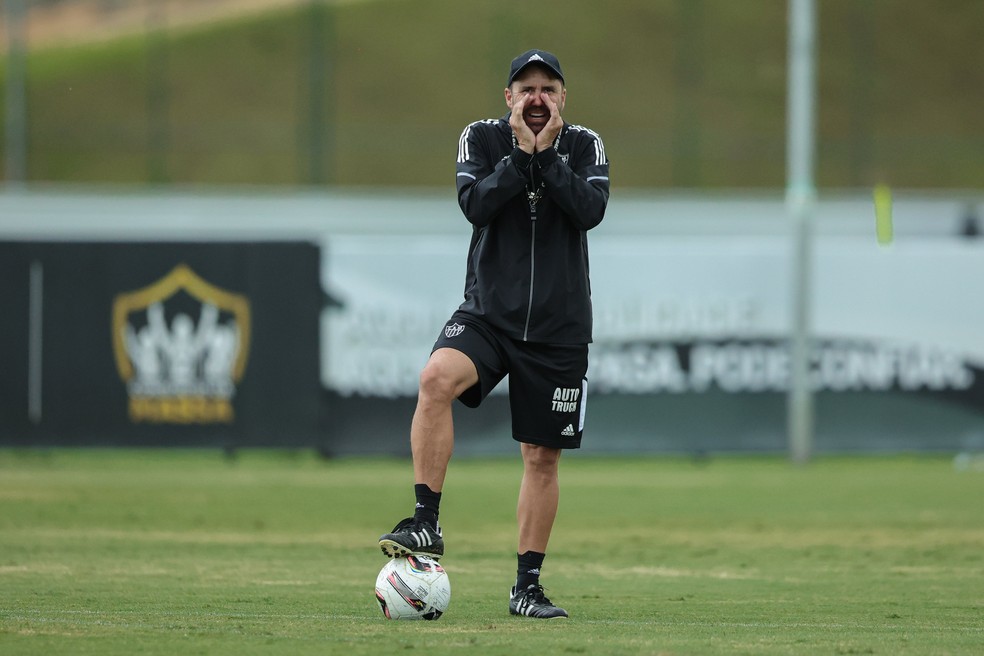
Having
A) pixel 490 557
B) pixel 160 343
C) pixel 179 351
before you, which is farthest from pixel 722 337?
pixel 490 557

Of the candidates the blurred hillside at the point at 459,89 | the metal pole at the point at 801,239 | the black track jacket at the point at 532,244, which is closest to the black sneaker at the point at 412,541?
the black track jacket at the point at 532,244

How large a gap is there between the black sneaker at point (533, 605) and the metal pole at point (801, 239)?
9.55 meters

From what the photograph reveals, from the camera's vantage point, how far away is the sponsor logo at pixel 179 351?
14922mm

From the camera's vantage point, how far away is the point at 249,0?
26.5 metres

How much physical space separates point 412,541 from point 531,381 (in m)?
0.87

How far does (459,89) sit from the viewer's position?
25750 mm

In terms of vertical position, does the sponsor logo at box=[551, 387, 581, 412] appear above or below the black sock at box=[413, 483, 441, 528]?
above

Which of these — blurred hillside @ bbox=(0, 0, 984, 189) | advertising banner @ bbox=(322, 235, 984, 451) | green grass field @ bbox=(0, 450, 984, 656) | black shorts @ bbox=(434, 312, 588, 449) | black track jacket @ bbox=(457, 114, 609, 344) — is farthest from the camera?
blurred hillside @ bbox=(0, 0, 984, 189)

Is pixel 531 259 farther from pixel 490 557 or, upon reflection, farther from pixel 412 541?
pixel 490 557

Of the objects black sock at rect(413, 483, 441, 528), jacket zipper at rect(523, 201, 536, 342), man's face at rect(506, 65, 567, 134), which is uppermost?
man's face at rect(506, 65, 567, 134)

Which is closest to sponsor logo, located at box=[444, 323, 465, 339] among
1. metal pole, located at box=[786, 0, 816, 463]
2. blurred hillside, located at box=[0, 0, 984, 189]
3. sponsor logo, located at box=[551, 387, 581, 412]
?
sponsor logo, located at box=[551, 387, 581, 412]

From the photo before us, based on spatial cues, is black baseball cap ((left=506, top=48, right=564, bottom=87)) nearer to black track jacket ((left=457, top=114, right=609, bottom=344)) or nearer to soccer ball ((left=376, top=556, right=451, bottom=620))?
black track jacket ((left=457, top=114, right=609, bottom=344))

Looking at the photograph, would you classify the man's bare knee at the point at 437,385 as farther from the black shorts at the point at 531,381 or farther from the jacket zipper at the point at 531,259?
the jacket zipper at the point at 531,259

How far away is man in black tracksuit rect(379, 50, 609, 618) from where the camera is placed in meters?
6.07
